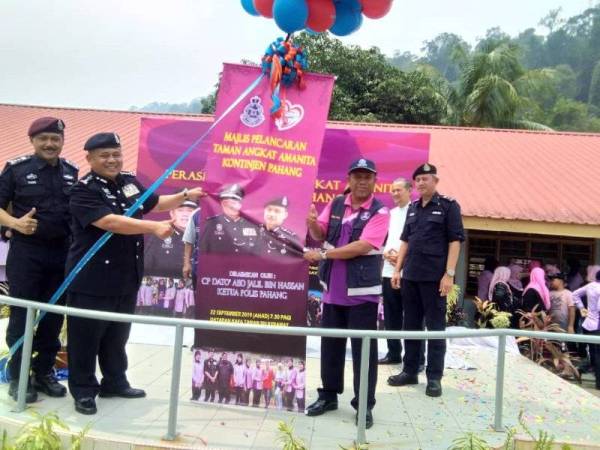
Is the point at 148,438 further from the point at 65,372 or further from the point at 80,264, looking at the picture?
the point at 65,372

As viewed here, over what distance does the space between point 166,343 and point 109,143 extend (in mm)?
2705

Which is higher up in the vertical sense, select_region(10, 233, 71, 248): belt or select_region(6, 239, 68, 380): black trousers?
select_region(10, 233, 71, 248): belt

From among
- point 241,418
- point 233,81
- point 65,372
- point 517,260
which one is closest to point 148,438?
point 241,418

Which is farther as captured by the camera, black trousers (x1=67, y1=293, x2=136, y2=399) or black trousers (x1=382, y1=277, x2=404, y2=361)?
black trousers (x1=382, y1=277, x2=404, y2=361)

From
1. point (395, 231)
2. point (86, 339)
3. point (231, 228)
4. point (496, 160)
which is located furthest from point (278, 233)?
point (496, 160)

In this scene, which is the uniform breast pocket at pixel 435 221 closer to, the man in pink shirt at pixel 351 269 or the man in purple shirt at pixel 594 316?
the man in pink shirt at pixel 351 269

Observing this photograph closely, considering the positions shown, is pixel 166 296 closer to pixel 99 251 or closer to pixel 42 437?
pixel 99 251

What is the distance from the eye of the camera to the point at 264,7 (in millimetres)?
3879

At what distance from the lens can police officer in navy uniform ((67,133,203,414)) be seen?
336 cm

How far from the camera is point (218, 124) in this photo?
367 cm

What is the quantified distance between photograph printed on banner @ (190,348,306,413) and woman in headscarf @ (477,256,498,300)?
18.7 ft

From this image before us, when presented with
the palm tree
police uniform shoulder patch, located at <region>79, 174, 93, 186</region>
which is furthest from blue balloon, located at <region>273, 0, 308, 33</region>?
the palm tree

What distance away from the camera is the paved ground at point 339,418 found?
3168 millimetres

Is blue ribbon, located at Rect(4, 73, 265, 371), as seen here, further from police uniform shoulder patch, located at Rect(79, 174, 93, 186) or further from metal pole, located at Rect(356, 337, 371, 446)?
metal pole, located at Rect(356, 337, 371, 446)
